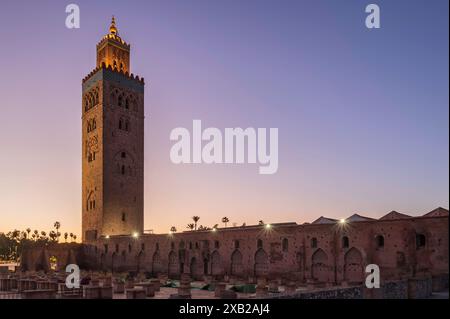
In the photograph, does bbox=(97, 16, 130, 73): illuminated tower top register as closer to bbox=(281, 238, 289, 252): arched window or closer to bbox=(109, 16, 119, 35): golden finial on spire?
bbox=(109, 16, 119, 35): golden finial on spire

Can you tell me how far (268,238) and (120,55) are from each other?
1208 inches

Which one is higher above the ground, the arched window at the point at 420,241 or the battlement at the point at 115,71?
the battlement at the point at 115,71

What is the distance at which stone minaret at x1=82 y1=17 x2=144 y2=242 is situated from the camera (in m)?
43.3

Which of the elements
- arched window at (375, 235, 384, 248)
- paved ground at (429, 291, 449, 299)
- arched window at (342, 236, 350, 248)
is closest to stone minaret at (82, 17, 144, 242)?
arched window at (342, 236, 350, 248)

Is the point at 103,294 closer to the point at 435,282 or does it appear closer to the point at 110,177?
the point at 435,282

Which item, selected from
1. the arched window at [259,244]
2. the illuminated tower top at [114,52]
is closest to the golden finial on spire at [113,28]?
the illuminated tower top at [114,52]

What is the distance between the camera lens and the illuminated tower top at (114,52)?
155 ft

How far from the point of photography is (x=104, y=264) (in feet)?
132

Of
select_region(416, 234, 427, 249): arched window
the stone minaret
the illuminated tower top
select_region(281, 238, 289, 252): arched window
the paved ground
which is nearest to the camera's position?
the paved ground

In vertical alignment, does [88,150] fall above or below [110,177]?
above

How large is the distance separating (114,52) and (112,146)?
426 inches

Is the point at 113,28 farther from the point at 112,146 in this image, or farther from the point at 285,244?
the point at 285,244

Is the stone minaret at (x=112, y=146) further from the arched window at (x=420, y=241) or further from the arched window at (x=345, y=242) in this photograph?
the arched window at (x=420, y=241)
